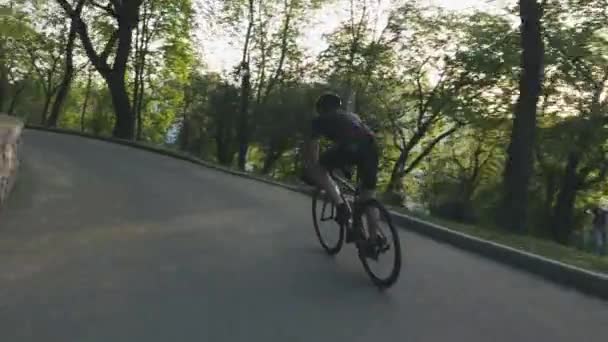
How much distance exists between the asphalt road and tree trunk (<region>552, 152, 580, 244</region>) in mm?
24423

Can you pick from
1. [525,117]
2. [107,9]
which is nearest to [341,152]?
[525,117]

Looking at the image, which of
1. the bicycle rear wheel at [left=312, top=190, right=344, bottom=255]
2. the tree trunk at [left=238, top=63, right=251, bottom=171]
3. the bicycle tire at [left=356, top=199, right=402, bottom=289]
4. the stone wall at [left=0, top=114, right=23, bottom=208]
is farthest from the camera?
the tree trunk at [left=238, top=63, right=251, bottom=171]

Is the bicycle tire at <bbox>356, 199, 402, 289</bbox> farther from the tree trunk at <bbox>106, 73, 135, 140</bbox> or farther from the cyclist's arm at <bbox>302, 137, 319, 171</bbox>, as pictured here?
the tree trunk at <bbox>106, 73, 135, 140</bbox>

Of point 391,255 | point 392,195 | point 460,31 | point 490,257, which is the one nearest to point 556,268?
point 490,257

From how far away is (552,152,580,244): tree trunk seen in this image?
30.4 metres

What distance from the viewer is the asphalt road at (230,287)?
4.40 meters

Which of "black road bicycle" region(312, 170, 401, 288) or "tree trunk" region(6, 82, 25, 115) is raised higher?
"tree trunk" region(6, 82, 25, 115)

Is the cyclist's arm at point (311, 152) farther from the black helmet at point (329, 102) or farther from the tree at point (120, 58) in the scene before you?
the tree at point (120, 58)

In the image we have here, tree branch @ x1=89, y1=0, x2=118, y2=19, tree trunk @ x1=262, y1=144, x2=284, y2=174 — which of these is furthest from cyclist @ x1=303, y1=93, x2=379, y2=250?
tree trunk @ x1=262, y1=144, x2=284, y2=174

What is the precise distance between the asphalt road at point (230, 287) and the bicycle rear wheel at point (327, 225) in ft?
0.53

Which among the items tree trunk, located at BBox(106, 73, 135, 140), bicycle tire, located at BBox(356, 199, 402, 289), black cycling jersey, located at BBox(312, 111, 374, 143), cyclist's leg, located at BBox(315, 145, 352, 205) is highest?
tree trunk, located at BBox(106, 73, 135, 140)

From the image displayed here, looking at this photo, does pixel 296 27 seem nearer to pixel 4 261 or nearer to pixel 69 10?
pixel 69 10

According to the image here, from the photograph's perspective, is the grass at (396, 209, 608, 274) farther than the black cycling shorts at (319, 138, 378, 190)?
Yes

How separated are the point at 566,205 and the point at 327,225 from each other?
27.0 metres
